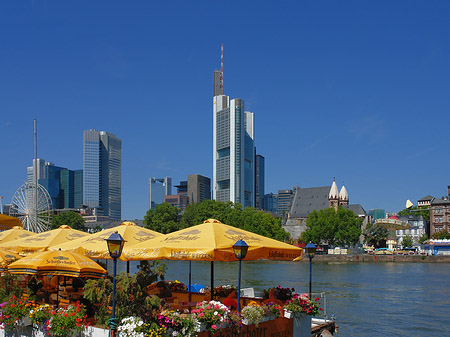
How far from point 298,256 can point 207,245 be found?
11.5 ft

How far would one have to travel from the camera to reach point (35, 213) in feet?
252

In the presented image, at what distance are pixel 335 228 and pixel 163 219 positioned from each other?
49.1 metres

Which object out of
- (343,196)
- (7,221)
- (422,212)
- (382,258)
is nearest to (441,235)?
(382,258)

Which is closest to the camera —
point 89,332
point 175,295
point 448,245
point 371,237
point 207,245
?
point 89,332

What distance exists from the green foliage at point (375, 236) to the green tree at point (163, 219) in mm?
54768

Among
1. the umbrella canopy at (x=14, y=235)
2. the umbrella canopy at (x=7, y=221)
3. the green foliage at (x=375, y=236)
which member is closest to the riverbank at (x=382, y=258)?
the green foliage at (x=375, y=236)

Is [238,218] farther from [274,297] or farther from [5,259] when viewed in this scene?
[274,297]

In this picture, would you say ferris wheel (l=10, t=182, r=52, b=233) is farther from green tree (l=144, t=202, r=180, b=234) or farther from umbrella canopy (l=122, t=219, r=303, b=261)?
umbrella canopy (l=122, t=219, r=303, b=261)

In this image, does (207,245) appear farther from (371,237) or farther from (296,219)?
(296,219)

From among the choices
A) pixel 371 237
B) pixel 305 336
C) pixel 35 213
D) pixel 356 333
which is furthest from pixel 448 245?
pixel 305 336

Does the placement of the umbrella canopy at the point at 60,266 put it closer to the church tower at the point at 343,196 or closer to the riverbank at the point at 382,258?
the riverbank at the point at 382,258

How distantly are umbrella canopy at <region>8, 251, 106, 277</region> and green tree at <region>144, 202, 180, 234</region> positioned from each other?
419 ft

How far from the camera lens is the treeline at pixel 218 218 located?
128 m

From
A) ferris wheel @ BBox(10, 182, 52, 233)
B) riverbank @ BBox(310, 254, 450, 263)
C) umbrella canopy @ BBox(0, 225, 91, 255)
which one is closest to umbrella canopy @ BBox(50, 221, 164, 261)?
umbrella canopy @ BBox(0, 225, 91, 255)
